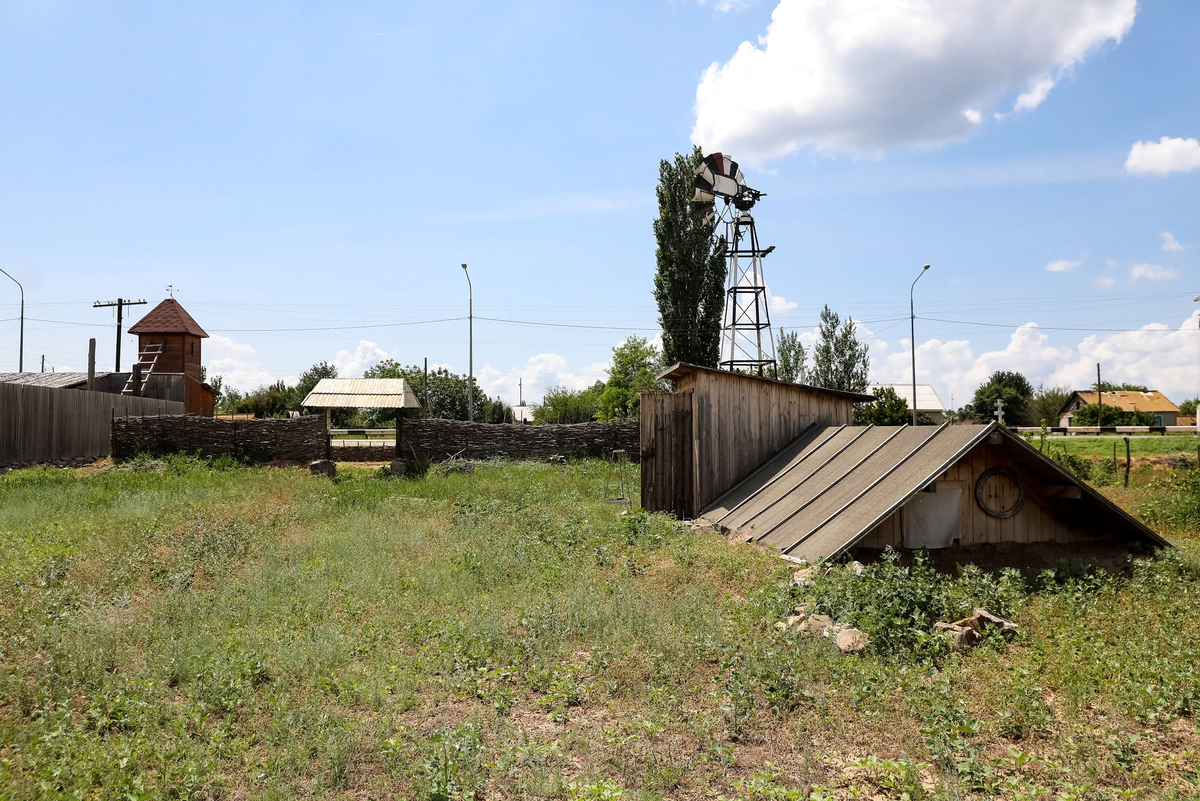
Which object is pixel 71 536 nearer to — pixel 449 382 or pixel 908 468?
pixel 908 468

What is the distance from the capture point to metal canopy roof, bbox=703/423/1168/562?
30.7 feet

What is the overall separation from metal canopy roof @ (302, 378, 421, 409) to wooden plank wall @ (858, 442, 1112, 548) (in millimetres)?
25533

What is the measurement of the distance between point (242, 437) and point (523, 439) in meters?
8.80

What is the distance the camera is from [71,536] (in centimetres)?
1058

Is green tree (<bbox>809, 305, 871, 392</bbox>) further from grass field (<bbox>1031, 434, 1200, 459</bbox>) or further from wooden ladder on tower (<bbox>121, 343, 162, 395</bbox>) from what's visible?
wooden ladder on tower (<bbox>121, 343, 162, 395</bbox>)

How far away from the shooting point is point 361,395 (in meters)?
32.6

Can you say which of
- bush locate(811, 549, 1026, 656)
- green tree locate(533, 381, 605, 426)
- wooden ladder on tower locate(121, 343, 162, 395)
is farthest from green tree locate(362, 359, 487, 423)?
bush locate(811, 549, 1026, 656)

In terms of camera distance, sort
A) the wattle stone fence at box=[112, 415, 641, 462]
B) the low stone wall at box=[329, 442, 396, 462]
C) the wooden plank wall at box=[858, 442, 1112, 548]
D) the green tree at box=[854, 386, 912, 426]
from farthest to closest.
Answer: the green tree at box=[854, 386, 912, 426]
the low stone wall at box=[329, 442, 396, 462]
the wattle stone fence at box=[112, 415, 641, 462]
the wooden plank wall at box=[858, 442, 1112, 548]

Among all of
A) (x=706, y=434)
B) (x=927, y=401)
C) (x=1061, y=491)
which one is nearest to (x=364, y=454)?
(x=706, y=434)

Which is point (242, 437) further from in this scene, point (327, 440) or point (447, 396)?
point (447, 396)

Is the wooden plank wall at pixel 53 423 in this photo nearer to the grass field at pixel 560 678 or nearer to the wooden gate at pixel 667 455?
the grass field at pixel 560 678

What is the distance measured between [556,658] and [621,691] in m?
0.88

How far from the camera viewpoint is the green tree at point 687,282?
1185 inches

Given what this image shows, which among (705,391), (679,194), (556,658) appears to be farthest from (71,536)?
(679,194)
